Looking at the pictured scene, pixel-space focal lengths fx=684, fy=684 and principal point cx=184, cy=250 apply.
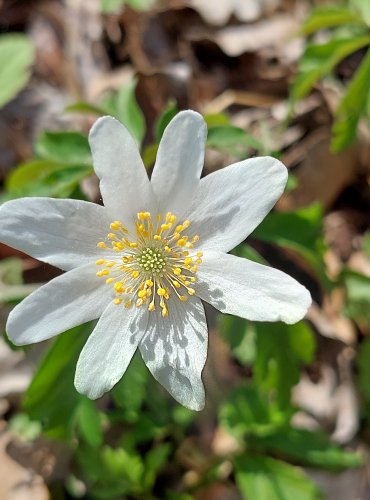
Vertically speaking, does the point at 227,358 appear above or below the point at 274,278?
below

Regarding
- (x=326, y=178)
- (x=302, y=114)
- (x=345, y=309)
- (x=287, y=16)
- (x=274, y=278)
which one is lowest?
(x=345, y=309)

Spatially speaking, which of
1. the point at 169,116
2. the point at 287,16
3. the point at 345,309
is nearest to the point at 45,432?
the point at 169,116

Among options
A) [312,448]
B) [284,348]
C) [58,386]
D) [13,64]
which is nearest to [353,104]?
[284,348]

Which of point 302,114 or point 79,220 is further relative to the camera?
point 302,114

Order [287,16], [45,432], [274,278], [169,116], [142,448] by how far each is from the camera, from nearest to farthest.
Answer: [274,278] → [169,116] → [45,432] → [142,448] → [287,16]

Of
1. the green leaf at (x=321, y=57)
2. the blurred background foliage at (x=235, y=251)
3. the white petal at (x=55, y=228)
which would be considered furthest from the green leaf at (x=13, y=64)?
the white petal at (x=55, y=228)

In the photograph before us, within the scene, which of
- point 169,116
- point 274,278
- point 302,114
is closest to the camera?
point 274,278

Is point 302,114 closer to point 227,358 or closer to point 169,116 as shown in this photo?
point 227,358

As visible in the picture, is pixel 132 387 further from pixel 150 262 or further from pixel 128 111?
pixel 128 111

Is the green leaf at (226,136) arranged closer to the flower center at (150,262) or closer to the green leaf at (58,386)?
the flower center at (150,262)
